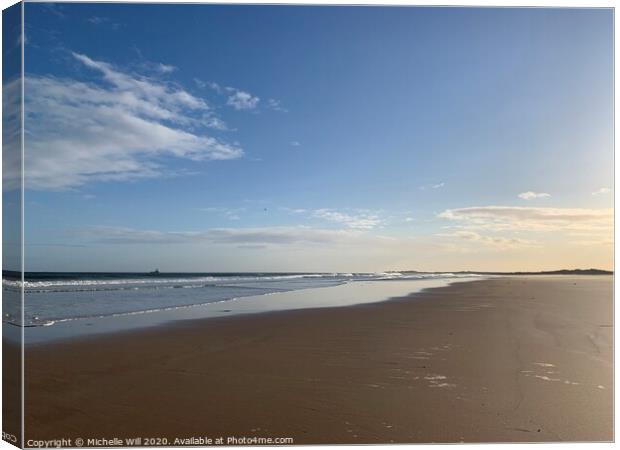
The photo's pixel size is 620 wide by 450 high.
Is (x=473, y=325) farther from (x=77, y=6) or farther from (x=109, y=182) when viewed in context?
(x=77, y=6)

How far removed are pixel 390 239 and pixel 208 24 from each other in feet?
10.1

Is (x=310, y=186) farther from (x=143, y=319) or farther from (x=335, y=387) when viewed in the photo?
(x=143, y=319)

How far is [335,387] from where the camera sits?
439 centimetres

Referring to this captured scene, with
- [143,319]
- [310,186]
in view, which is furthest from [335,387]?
[143,319]

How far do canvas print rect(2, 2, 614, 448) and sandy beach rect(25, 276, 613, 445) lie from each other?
2cm

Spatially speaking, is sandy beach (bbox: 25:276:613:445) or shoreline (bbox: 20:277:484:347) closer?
sandy beach (bbox: 25:276:613:445)

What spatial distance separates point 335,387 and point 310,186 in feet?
7.64

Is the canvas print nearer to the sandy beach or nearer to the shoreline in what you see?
the sandy beach

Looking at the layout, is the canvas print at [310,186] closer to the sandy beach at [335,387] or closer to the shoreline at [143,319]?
the sandy beach at [335,387]

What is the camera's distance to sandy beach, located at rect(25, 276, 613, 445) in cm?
391

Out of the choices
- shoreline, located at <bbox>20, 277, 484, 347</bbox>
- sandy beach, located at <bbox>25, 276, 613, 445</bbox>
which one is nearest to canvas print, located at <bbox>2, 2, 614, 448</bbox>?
sandy beach, located at <bbox>25, 276, 613, 445</bbox>

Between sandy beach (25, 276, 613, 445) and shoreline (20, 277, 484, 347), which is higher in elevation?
shoreline (20, 277, 484, 347)

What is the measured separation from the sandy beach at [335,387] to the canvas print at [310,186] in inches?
1.0

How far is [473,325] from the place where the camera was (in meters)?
7.43
